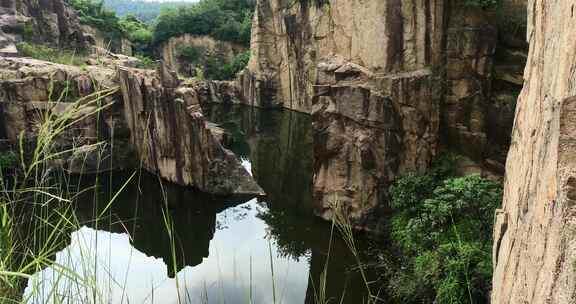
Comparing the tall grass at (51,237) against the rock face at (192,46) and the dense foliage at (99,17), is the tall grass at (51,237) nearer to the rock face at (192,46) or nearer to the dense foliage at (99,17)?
the dense foliage at (99,17)

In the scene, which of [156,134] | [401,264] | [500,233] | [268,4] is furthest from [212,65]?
[500,233]

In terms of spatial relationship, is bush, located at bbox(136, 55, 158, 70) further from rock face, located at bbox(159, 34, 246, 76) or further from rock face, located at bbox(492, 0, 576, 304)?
rock face, located at bbox(492, 0, 576, 304)

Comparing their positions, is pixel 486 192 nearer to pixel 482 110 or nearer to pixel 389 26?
pixel 482 110

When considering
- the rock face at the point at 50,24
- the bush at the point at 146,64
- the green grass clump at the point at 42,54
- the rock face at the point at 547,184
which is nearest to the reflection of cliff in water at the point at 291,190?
the rock face at the point at 547,184

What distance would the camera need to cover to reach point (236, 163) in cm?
1104

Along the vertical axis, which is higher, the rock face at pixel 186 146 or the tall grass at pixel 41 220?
the tall grass at pixel 41 220

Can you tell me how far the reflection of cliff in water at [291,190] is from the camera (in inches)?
284

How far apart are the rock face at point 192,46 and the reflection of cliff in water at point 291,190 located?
8.46 m

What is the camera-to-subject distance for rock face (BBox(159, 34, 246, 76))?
1230 inches

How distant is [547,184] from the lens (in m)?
1.81

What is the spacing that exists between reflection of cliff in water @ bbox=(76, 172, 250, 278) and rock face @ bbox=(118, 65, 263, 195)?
39 cm

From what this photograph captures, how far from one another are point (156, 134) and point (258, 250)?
4.77 meters

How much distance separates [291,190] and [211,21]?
2340 centimetres

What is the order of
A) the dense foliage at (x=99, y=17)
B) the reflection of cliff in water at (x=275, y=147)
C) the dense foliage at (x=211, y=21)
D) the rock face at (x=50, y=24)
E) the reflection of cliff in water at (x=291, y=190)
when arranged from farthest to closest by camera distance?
the dense foliage at (x=211, y=21) < the dense foliage at (x=99, y=17) < the rock face at (x=50, y=24) < the reflection of cliff in water at (x=275, y=147) < the reflection of cliff in water at (x=291, y=190)
